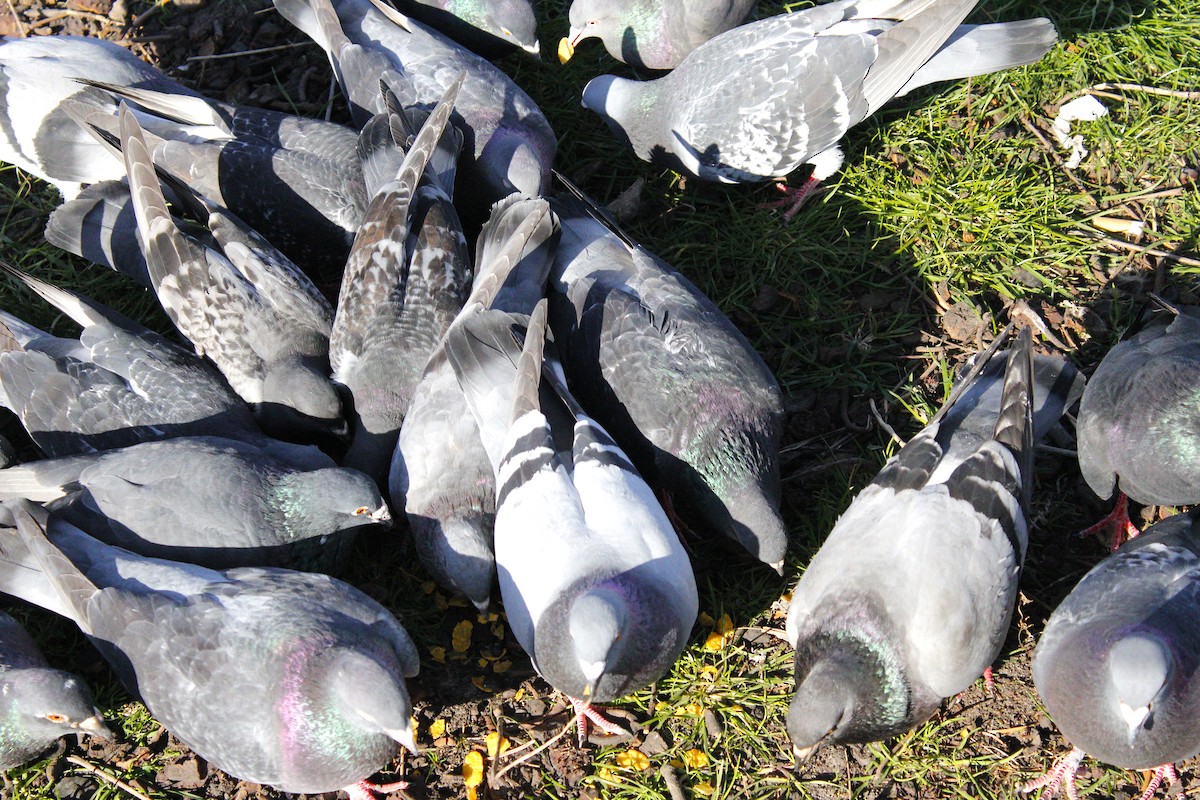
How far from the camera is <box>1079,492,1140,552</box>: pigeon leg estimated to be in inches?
178

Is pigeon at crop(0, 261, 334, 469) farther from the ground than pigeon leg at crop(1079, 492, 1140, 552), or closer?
farther from the ground

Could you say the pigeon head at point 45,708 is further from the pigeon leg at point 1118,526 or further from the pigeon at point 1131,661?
the pigeon leg at point 1118,526

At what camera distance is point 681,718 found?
13.8ft

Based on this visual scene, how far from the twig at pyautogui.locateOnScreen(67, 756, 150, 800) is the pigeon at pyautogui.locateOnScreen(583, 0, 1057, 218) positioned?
4037mm

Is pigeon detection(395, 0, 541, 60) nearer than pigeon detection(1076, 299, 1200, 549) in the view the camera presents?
No

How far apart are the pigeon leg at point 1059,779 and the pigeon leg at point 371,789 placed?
8.46 feet

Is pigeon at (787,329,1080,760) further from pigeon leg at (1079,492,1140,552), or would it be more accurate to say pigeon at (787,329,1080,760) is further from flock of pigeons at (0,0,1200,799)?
pigeon leg at (1079,492,1140,552)

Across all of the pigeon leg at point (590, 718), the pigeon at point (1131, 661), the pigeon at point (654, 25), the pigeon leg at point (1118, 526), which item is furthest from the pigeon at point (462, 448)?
the pigeon leg at point (1118, 526)

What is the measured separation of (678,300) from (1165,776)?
9.45 ft

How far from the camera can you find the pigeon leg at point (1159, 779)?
396 cm

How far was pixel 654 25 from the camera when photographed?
572 cm

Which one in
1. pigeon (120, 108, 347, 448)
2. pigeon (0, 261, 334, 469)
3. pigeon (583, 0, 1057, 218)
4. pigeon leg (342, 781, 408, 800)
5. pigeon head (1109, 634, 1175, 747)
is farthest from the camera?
pigeon (583, 0, 1057, 218)

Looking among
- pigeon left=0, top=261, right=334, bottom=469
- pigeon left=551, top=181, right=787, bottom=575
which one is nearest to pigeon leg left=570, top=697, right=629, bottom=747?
pigeon left=551, top=181, right=787, bottom=575

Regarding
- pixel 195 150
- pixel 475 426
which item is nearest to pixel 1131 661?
pixel 475 426
